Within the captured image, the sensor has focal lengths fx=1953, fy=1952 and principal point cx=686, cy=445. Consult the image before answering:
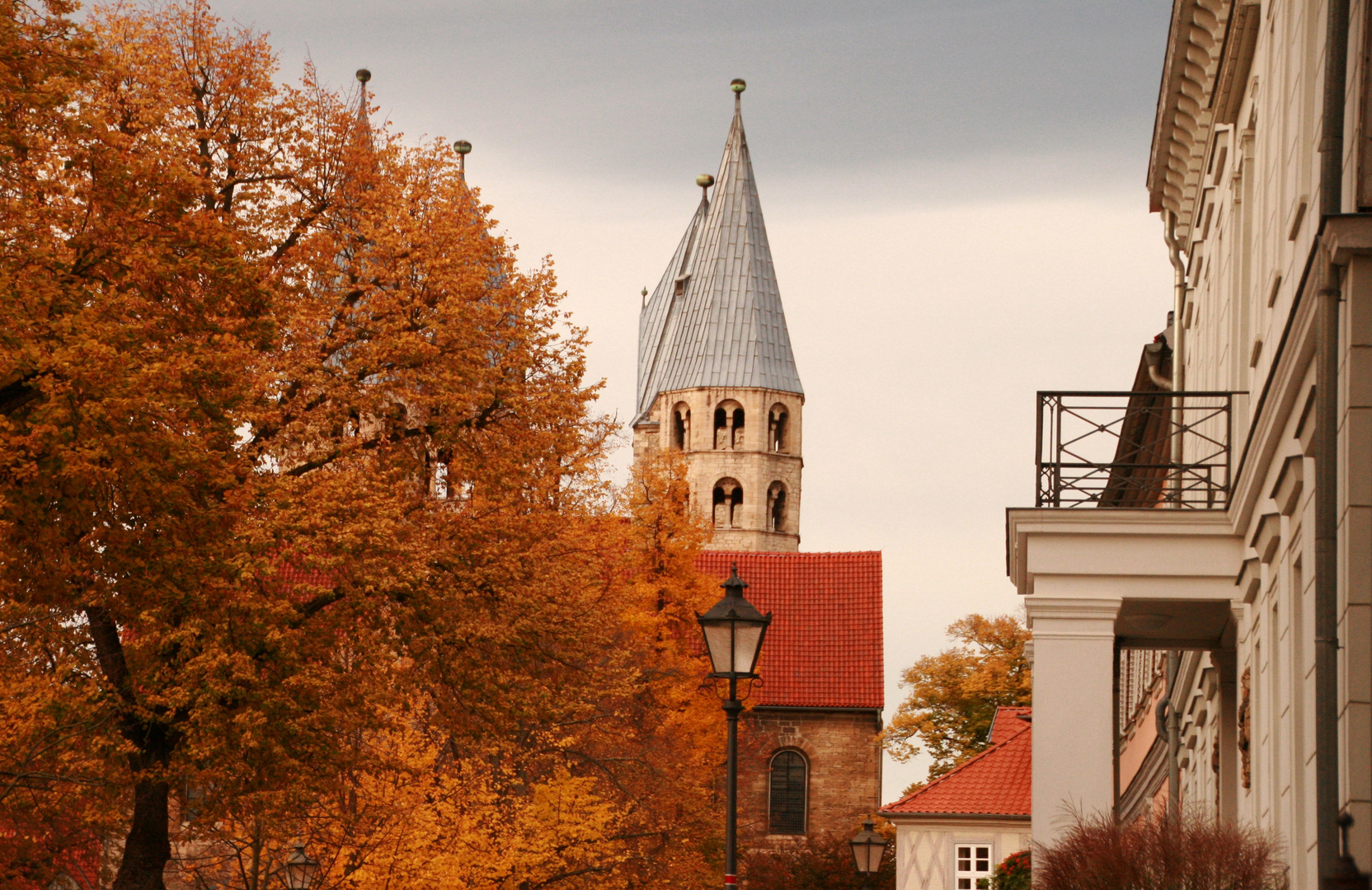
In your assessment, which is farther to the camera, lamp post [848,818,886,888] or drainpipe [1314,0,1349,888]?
lamp post [848,818,886,888]

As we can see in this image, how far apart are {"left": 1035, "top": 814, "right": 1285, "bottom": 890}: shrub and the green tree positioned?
5118cm

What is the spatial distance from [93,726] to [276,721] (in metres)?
1.90

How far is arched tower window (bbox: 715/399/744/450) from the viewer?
92.6m

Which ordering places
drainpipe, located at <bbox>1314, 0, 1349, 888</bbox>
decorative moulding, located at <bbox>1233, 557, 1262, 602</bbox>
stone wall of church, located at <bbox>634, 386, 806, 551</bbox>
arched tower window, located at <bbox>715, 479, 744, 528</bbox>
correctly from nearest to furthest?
drainpipe, located at <bbox>1314, 0, 1349, 888</bbox> → decorative moulding, located at <bbox>1233, 557, 1262, 602</bbox> → stone wall of church, located at <bbox>634, 386, 806, 551</bbox> → arched tower window, located at <bbox>715, 479, 744, 528</bbox>

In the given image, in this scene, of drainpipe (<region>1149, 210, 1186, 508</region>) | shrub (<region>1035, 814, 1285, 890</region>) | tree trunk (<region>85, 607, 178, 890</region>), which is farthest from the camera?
drainpipe (<region>1149, 210, 1186, 508</region>)

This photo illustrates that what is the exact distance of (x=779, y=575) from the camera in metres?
69.1

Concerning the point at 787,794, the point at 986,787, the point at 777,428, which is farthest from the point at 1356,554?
the point at 777,428

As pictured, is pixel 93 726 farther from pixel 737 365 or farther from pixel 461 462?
pixel 737 365

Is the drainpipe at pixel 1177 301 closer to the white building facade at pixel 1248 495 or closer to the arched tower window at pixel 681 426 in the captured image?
the white building facade at pixel 1248 495

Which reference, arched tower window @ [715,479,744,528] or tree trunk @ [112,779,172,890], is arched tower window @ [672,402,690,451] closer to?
arched tower window @ [715,479,744,528]

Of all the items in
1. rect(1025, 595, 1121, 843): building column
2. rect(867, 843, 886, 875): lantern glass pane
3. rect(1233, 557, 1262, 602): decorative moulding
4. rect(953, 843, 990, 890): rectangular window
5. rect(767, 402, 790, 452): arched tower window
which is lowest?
rect(953, 843, 990, 890): rectangular window

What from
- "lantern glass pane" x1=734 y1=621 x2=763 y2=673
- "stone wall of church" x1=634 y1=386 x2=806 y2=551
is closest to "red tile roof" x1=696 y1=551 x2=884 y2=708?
"stone wall of church" x1=634 y1=386 x2=806 y2=551

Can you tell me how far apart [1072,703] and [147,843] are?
422 inches

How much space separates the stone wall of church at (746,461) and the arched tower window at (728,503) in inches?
1.5
